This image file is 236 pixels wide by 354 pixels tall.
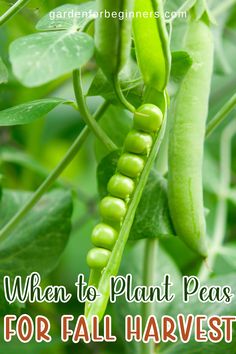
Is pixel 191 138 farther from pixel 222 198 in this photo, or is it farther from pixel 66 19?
pixel 222 198

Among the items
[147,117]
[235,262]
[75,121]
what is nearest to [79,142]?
[147,117]

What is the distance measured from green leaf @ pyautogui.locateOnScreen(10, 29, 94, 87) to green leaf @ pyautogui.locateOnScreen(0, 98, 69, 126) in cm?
6

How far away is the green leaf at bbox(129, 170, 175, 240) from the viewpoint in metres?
0.52

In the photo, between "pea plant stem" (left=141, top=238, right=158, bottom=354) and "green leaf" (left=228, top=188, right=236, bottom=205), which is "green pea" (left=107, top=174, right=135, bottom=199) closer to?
"pea plant stem" (left=141, top=238, right=158, bottom=354)

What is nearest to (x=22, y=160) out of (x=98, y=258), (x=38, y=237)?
(x=38, y=237)

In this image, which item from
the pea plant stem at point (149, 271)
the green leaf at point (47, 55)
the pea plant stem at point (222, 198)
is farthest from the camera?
the pea plant stem at point (222, 198)

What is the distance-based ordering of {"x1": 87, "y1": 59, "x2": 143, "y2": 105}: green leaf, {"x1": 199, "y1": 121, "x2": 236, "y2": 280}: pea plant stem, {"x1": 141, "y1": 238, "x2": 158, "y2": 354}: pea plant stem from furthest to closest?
{"x1": 199, "y1": 121, "x2": 236, "y2": 280}: pea plant stem
{"x1": 141, "y1": 238, "x2": 158, "y2": 354}: pea plant stem
{"x1": 87, "y1": 59, "x2": 143, "y2": 105}: green leaf

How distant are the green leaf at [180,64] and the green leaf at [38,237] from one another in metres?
0.21

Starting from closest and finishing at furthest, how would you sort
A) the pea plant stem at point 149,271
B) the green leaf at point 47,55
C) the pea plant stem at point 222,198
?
the green leaf at point 47,55
the pea plant stem at point 149,271
the pea plant stem at point 222,198

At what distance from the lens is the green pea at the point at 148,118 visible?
419 mm

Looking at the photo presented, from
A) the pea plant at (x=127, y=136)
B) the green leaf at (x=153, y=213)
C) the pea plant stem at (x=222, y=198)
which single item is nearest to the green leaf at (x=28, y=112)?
the pea plant at (x=127, y=136)

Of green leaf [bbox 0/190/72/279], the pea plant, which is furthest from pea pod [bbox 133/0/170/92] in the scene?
green leaf [bbox 0/190/72/279]

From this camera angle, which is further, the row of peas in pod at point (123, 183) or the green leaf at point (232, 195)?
the green leaf at point (232, 195)

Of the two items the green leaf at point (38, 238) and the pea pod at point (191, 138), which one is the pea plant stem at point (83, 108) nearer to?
the pea pod at point (191, 138)
